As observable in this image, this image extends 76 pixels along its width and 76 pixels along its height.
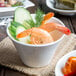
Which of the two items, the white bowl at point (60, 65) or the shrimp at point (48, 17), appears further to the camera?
the shrimp at point (48, 17)

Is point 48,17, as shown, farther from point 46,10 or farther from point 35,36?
point 46,10

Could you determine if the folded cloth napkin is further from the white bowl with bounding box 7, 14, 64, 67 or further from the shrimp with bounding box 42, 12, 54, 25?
the shrimp with bounding box 42, 12, 54, 25

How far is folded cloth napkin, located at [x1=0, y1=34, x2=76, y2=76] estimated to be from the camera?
2.26ft

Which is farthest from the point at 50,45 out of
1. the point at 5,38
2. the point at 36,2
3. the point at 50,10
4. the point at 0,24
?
the point at 36,2

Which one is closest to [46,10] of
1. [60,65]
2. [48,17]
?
[48,17]

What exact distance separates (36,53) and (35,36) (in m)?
0.05

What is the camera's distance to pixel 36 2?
1304 mm

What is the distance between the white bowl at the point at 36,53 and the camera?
649 mm

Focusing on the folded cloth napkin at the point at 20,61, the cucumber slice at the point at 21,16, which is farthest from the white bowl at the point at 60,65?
the cucumber slice at the point at 21,16

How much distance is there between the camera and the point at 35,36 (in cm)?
66

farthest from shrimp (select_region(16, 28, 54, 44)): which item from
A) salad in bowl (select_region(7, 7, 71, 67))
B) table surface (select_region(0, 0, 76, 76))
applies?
table surface (select_region(0, 0, 76, 76))

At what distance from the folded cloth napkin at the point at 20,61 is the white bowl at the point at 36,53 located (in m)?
0.02

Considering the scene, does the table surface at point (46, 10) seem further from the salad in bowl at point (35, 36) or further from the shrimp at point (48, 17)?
the shrimp at point (48, 17)

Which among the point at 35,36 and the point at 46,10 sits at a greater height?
the point at 35,36
